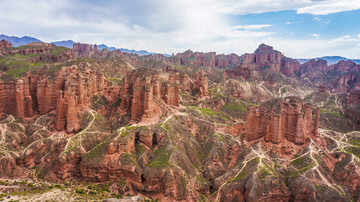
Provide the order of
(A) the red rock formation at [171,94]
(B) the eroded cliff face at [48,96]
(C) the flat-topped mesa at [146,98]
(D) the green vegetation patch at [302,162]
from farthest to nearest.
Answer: (A) the red rock formation at [171,94], (C) the flat-topped mesa at [146,98], (B) the eroded cliff face at [48,96], (D) the green vegetation patch at [302,162]

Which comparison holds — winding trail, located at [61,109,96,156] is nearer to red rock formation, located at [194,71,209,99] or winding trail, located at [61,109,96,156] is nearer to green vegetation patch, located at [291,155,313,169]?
green vegetation patch, located at [291,155,313,169]

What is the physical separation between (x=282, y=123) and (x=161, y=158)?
36536 millimetres

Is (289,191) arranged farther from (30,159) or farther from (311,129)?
(30,159)

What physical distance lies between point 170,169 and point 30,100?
202 ft

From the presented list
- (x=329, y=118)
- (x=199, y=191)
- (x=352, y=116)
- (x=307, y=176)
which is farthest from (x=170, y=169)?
(x=352, y=116)

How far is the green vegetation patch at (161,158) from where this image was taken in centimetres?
5533

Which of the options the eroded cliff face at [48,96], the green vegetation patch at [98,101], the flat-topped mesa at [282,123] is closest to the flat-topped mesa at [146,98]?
the green vegetation patch at [98,101]

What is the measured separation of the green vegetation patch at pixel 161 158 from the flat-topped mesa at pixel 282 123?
89.7ft

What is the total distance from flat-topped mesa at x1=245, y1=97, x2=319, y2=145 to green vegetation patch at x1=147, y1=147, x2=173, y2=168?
27352 millimetres

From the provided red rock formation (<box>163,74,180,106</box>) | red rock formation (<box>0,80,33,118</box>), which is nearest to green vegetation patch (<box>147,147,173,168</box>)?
red rock formation (<box>163,74,180,106</box>)

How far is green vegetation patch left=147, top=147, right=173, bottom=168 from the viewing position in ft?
182

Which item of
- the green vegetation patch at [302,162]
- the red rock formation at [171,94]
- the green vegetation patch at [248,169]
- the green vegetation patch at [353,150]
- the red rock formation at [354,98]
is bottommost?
the green vegetation patch at [248,169]

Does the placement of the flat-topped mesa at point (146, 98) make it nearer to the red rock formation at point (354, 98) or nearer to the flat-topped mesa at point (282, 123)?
the flat-topped mesa at point (282, 123)

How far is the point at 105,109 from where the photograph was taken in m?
87.8
